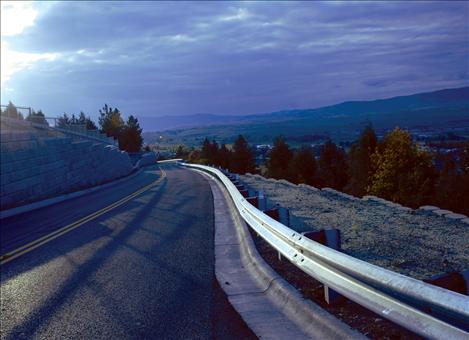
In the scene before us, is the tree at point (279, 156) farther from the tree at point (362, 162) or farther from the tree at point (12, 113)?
the tree at point (12, 113)

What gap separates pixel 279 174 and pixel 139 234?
257 ft

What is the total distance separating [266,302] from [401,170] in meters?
59.3

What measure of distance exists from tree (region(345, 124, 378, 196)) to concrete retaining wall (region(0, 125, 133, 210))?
43887 millimetres

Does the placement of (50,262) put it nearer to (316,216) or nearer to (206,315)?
(206,315)

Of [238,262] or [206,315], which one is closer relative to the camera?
[206,315]

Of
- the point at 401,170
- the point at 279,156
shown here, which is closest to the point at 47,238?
the point at 401,170

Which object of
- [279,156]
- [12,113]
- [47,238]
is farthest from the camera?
[279,156]

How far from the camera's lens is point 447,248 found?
7.47 m

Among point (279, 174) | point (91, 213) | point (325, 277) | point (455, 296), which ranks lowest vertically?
point (279, 174)

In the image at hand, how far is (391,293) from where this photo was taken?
3.47 meters

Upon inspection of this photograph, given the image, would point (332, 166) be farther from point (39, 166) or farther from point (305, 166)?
point (39, 166)

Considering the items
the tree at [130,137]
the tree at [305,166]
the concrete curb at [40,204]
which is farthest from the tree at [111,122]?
the concrete curb at [40,204]

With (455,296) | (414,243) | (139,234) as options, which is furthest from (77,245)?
(455,296)

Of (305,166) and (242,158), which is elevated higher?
(242,158)
